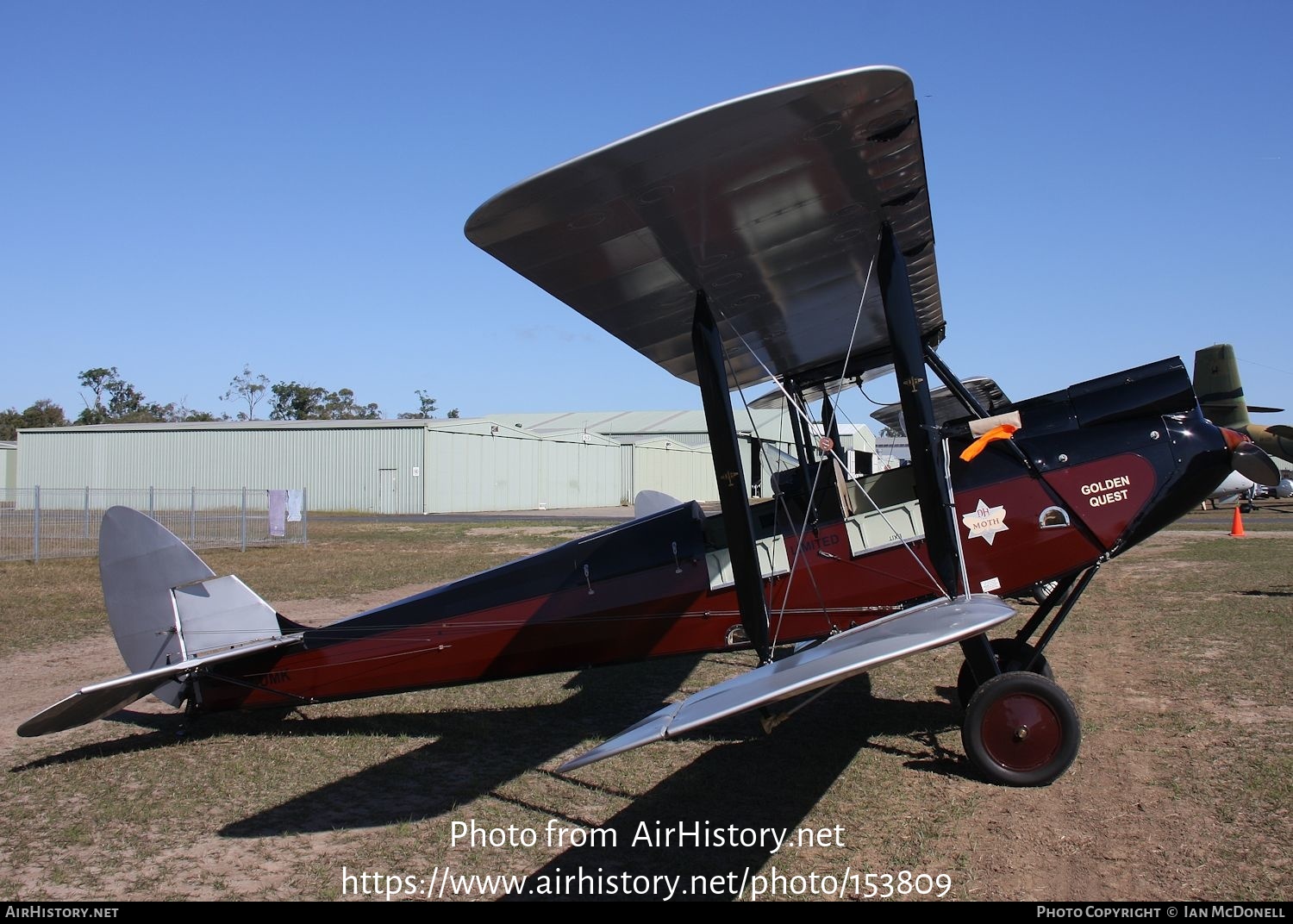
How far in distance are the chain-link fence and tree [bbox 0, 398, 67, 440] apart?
72375mm

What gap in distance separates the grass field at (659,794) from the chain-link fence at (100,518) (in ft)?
40.2

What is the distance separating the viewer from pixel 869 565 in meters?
6.16

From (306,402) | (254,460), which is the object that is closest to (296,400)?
(306,402)

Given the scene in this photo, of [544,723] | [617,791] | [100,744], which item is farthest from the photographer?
[544,723]

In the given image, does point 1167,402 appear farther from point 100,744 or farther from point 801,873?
point 100,744

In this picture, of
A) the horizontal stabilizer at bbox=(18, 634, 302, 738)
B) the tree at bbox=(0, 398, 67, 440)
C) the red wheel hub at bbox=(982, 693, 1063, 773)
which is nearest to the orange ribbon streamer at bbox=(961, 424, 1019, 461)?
the red wheel hub at bbox=(982, 693, 1063, 773)

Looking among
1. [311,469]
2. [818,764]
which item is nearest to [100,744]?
[818,764]

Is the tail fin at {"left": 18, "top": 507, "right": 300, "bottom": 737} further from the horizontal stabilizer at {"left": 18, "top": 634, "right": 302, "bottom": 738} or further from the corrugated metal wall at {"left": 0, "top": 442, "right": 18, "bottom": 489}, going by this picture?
the corrugated metal wall at {"left": 0, "top": 442, "right": 18, "bottom": 489}

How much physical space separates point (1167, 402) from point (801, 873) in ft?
12.4

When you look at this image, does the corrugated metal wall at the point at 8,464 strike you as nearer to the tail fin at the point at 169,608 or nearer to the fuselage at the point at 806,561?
the tail fin at the point at 169,608

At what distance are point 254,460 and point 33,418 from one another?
62.3 meters

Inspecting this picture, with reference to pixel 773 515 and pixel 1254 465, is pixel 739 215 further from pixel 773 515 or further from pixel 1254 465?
pixel 1254 465

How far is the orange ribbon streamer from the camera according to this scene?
5828 millimetres

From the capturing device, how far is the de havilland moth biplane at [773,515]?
469 centimetres
